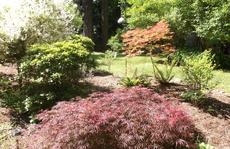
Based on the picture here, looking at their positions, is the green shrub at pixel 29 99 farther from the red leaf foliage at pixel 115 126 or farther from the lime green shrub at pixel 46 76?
the red leaf foliage at pixel 115 126

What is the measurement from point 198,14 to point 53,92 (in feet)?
29.3

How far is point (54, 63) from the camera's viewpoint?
427 inches

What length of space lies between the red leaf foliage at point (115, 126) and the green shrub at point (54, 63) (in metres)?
2.34

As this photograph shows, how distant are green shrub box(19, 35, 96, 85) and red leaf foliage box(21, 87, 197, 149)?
7.67 ft

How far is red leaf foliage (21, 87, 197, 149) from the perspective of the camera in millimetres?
7598

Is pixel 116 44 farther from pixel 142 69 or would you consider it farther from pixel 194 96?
pixel 194 96

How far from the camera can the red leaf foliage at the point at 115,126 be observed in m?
7.60

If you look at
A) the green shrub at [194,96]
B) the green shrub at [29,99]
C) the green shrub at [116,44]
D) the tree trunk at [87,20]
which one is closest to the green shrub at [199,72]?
the green shrub at [194,96]

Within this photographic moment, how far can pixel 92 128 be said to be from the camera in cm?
754

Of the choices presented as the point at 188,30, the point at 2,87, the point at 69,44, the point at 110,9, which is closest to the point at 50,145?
the point at 69,44

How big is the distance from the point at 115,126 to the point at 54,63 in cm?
369

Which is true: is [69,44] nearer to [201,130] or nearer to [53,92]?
[53,92]

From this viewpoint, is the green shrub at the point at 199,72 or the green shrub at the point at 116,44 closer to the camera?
the green shrub at the point at 199,72

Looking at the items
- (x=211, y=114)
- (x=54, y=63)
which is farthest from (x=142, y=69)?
(x=211, y=114)
